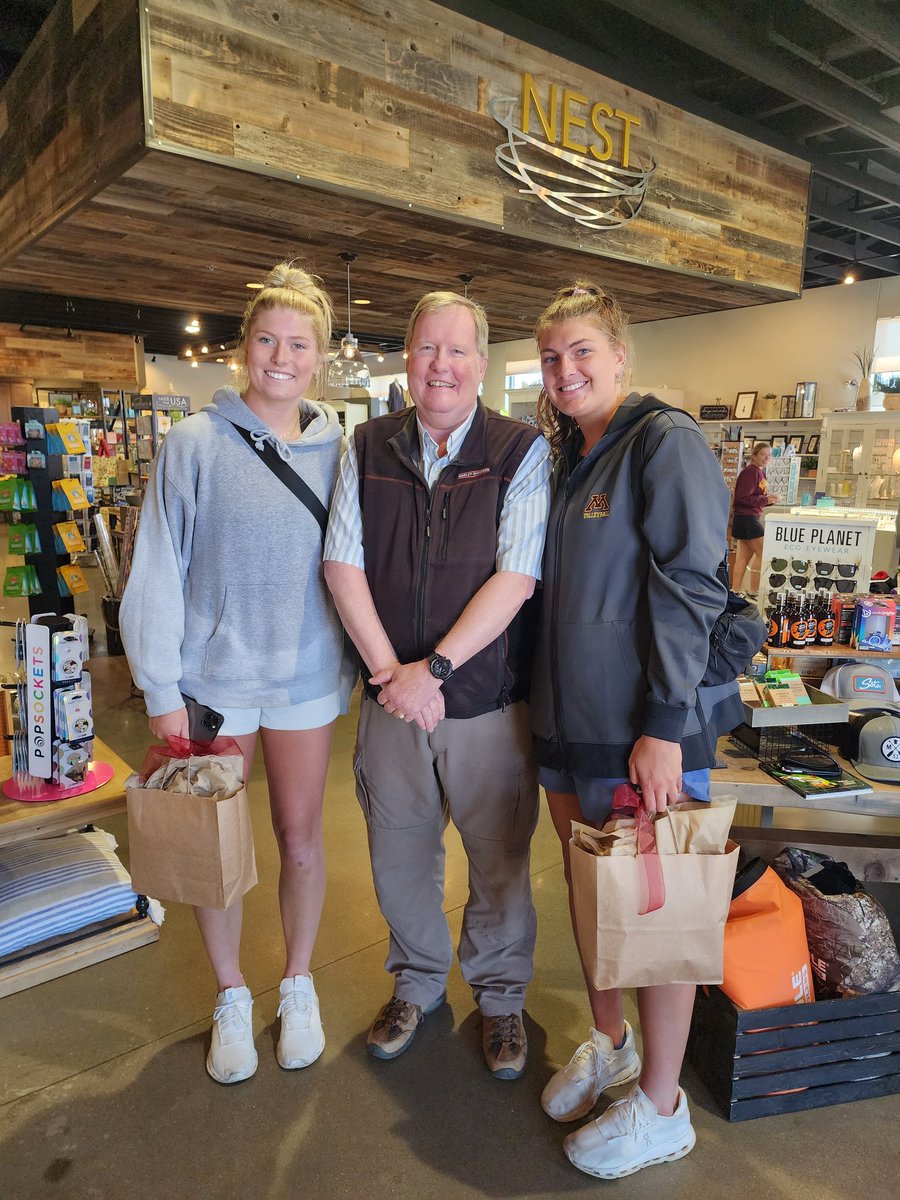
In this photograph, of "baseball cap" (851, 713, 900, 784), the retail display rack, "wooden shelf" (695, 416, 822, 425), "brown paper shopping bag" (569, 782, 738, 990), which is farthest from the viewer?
"wooden shelf" (695, 416, 822, 425)

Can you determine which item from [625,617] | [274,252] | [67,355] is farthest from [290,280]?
[67,355]

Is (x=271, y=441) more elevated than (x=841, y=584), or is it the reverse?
(x=271, y=441)

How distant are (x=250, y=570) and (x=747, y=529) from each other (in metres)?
7.81

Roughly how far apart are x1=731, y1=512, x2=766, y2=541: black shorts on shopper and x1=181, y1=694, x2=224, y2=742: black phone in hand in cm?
781

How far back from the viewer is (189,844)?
159 cm

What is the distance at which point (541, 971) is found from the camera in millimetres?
2277

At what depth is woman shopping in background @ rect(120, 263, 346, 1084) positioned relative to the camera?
5.48 feet

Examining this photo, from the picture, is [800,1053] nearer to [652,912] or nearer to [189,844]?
[652,912]

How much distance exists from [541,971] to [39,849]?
1688 mm

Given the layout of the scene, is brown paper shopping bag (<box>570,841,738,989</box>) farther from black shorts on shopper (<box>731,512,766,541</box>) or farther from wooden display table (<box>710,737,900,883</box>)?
black shorts on shopper (<box>731,512,766,541</box>)

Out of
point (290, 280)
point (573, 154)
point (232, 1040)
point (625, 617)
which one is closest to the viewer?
point (625, 617)

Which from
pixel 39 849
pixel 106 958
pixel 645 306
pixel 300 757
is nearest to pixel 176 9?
pixel 300 757

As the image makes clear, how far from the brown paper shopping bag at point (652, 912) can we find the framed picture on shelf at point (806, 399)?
1000 centimetres

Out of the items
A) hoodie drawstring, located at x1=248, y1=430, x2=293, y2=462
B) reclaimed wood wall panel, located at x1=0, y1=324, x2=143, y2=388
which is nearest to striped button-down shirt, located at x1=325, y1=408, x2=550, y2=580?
hoodie drawstring, located at x1=248, y1=430, x2=293, y2=462
